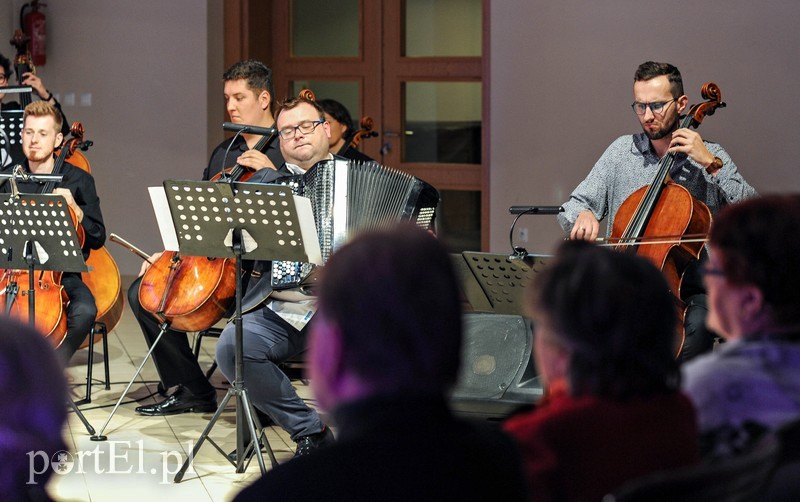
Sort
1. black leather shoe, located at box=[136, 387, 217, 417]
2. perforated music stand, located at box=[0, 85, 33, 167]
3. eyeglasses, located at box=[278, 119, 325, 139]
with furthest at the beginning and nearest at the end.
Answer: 1. perforated music stand, located at box=[0, 85, 33, 167]
2. black leather shoe, located at box=[136, 387, 217, 417]
3. eyeglasses, located at box=[278, 119, 325, 139]

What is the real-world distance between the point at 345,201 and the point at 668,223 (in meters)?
1.09

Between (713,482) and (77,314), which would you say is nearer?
(713,482)

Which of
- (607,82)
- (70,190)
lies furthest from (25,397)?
(607,82)

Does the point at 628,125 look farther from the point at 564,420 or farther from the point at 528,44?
the point at 564,420

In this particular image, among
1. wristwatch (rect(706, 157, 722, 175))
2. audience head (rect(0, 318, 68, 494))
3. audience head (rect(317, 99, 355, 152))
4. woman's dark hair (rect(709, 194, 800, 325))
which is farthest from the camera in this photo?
audience head (rect(317, 99, 355, 152))

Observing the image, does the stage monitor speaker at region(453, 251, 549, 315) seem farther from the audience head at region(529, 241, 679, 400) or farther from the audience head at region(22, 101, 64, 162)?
the audience head at region(22, 101, 64, 162)

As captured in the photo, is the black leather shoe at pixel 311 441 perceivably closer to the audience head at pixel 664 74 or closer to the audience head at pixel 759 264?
the audience head at pixel 664 74

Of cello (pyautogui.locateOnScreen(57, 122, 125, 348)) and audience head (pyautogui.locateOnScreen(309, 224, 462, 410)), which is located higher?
audience head (pyautogui.locateOnScreen(309, 224, 462, 410))

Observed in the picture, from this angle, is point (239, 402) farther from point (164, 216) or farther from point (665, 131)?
point (665, 131)

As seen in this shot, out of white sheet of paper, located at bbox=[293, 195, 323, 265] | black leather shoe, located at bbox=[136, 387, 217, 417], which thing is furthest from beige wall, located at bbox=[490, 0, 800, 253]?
white sheet of paper, located at bbox=[293, 195, 323, 265]

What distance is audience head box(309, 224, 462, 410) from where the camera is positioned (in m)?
1.23

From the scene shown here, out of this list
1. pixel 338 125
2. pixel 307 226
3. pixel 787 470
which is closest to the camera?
pixel 787 470

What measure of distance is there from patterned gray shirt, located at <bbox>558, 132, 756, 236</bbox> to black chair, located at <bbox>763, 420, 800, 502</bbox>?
2633mm

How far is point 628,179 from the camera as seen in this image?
4.13 m
